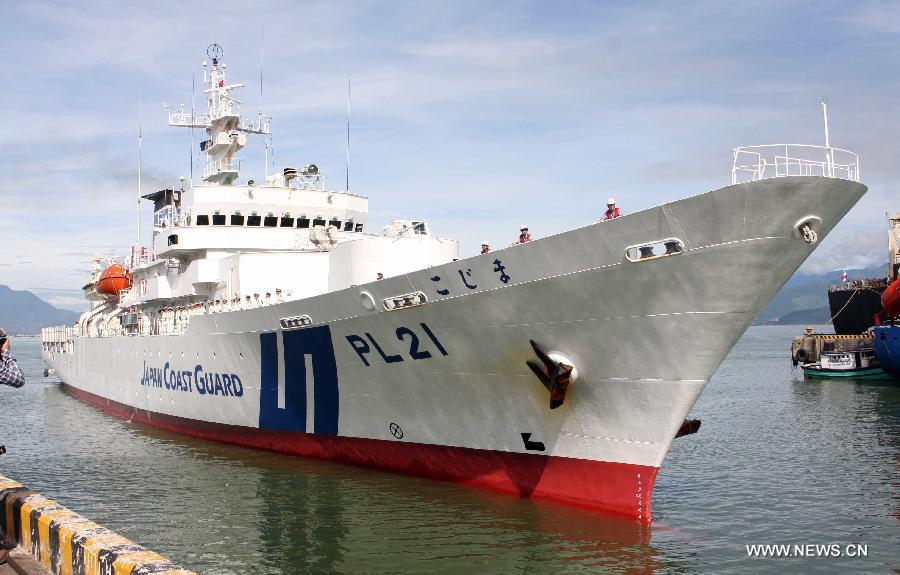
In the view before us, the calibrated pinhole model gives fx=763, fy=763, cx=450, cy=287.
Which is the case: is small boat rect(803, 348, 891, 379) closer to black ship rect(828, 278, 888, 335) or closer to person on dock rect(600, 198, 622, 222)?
black ship rect(828, 278, 888, 335)

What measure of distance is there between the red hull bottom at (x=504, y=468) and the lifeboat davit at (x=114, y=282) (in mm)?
15876

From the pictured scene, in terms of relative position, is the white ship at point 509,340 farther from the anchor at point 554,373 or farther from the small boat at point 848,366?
the small boat at point 848,366

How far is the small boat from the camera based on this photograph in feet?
137

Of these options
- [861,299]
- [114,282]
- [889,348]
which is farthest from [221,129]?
[861,299]

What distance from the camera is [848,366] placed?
42.5m

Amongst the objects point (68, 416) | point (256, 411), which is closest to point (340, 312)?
point (256, 411)

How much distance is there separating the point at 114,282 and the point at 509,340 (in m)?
23.1

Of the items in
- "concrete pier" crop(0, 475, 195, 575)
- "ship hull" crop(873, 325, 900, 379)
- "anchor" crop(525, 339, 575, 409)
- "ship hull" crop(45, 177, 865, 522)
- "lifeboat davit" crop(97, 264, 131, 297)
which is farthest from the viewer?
"ship hull" crop(873, 325, 900, 379)

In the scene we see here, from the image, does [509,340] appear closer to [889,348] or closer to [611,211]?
[611,211]

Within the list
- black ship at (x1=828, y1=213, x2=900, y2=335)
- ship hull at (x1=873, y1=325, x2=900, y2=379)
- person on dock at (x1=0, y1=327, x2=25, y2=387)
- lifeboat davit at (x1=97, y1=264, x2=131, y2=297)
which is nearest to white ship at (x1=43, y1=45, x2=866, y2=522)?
person on dock at (x1=0, y1=327, x2=25, y2=387)

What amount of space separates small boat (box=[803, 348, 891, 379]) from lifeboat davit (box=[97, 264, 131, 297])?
3592 centimetres

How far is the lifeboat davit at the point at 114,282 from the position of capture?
30.2 meters

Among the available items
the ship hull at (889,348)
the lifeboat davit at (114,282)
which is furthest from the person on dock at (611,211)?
the ship hull at (889,348)

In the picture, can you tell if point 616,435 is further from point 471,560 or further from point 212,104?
point 212,104
